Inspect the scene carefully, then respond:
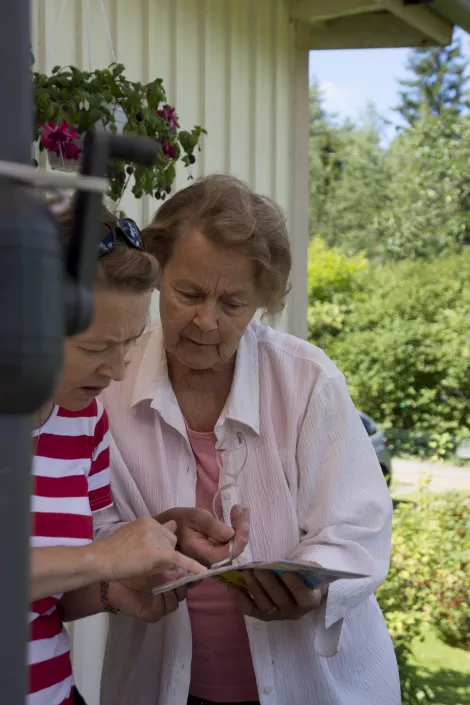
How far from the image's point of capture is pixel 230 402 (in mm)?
1992

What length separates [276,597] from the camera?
5.87 feet

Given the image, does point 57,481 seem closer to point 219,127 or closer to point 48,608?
point 48,608

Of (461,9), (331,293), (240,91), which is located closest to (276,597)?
(461,9)

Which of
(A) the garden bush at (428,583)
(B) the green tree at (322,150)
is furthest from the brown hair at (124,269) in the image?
(B) the green tree at (322,150)

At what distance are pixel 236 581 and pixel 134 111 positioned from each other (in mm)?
1185

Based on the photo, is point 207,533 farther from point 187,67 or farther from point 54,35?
point 187,67

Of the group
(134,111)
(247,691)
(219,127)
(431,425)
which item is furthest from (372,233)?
(247,691)

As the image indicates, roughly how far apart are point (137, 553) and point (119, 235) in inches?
21.1

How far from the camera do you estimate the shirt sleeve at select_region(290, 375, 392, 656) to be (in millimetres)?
1859

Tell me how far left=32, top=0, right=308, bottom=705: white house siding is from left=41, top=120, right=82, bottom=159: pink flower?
0.92 metres

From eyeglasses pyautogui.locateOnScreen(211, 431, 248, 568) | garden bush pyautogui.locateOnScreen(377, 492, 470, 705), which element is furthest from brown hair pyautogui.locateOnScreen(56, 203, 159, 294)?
garden bush pyautogui.locateOnScreen(377, 492, 470, 705)

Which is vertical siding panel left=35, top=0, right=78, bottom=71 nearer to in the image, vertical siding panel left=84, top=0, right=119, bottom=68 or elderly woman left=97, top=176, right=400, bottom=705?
vertical siding panel left=84, top=0, right=119, bottom=68

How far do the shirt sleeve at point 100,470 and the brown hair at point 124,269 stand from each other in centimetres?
30

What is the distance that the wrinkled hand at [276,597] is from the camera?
177 cm
